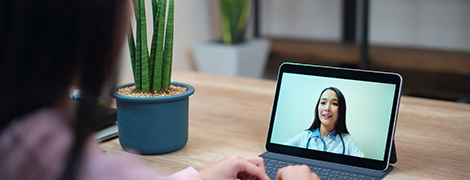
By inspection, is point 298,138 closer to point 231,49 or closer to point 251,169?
point 251,169

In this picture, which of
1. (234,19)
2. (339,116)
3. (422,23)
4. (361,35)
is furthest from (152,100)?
(422,23)

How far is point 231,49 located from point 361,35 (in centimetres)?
100

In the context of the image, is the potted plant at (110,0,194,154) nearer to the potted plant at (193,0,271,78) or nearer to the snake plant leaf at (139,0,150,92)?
the snake plant leaf at (139,0,150,92)

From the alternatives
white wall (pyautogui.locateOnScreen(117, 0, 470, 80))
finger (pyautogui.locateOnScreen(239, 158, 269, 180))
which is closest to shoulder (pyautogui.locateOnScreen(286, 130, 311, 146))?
finger (pyautogui.locateOnScreen(239, 158, 269, 180))

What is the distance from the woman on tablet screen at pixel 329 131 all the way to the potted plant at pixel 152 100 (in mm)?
238

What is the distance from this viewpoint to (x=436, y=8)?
344 cm

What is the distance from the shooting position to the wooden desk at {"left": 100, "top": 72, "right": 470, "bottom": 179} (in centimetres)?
85

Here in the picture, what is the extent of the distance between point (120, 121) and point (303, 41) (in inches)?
126

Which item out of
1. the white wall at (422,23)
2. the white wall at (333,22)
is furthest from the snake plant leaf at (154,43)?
the white wall at (422,23)

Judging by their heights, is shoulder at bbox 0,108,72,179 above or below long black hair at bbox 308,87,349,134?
above

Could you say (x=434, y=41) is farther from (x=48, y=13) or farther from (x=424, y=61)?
(x=48, y=13)

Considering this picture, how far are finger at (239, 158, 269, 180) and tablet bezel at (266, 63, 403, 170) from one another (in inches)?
5.9

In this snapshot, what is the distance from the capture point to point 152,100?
0.89 m

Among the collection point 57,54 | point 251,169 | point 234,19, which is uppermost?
point 57,54
